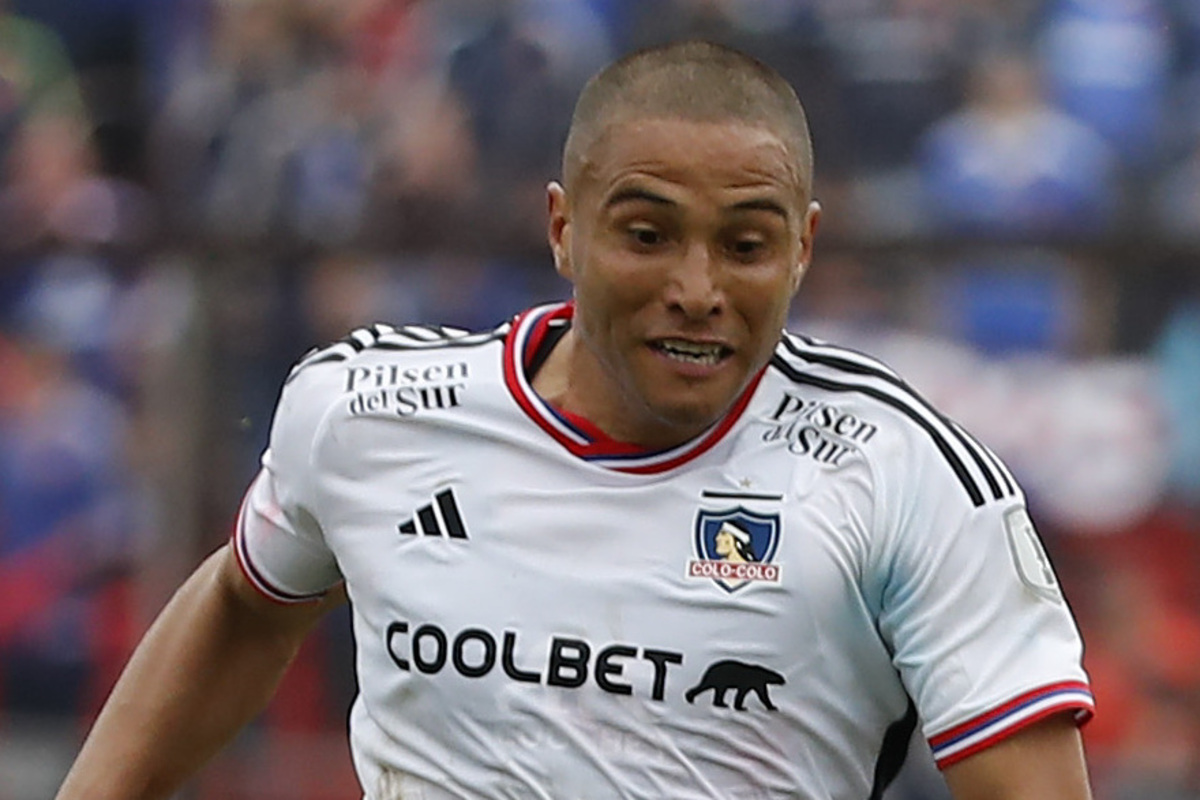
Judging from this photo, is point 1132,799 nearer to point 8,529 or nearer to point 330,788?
point 330,788

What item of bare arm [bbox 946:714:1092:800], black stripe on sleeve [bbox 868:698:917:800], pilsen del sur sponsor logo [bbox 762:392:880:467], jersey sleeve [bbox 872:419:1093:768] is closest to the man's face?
pilsen del sur sponsor logo [bbox 762:392:880:467]

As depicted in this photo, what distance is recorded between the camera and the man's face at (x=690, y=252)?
3297mm

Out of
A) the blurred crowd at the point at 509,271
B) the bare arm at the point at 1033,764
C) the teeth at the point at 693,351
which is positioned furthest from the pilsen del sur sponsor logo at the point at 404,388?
the blurred crowd at the point at 509,271

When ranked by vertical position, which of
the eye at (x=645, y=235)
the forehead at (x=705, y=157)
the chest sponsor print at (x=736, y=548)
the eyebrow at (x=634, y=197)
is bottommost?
the chest sponsor print at (x=736, y=548)

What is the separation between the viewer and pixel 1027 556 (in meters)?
3.24

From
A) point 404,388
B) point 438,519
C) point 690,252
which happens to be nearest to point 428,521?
point 438,519

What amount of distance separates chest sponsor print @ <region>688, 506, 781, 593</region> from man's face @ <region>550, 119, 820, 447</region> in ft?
0.47

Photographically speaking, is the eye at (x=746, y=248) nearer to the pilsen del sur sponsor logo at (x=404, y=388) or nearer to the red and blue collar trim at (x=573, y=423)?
the red and blue collar trim at (x=573, y=423)

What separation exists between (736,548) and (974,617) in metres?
0.37

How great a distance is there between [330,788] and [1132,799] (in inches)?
93.0

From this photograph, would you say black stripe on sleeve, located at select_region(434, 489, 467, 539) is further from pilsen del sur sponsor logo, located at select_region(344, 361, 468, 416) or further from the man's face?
the man's face

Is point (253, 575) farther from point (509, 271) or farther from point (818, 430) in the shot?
point (509, 271)

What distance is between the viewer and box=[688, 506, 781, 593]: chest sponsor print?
11.1 ft

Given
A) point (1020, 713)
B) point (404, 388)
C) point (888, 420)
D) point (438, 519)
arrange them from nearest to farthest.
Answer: point (1020, 713) → point (888, 420) → point (438, 519) → point (404, 388)
